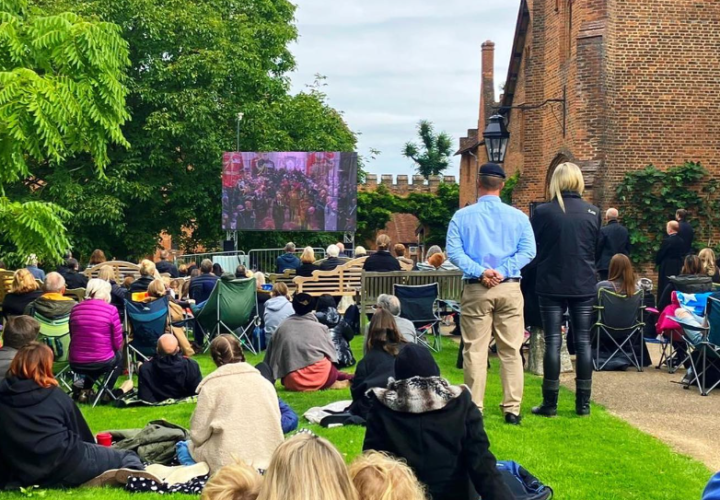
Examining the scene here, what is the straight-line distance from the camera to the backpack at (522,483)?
5.21 metres

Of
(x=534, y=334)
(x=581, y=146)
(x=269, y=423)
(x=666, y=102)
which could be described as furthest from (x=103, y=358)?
(x=666, y=102)

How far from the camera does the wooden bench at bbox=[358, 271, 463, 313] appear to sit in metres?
13.7

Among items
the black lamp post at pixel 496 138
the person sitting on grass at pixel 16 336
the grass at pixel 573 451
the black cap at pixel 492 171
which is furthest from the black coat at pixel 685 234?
the person sitting on grass at pixel 16 336

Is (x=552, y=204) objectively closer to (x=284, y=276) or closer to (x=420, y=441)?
(x=420, y=441)

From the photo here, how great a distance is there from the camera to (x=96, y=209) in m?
27.4

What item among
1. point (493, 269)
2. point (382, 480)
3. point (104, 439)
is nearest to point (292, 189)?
point (493, 269)

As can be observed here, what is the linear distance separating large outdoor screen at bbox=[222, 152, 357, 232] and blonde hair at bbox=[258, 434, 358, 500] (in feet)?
74.2

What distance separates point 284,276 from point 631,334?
7813 millimetres

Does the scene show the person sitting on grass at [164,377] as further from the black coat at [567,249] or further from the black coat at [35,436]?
the black coat at [567,249]

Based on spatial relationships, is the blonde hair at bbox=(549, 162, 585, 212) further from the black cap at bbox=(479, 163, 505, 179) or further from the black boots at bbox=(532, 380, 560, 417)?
the black boots at bbox=(532, 380, 560, 417)

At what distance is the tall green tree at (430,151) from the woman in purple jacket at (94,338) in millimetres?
65260

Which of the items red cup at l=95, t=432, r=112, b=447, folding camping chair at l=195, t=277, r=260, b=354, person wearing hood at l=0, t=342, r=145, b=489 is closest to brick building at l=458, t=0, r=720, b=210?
folding camping chair at l=195, t=277, r=260, b=354

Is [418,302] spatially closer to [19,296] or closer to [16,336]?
[19,296]

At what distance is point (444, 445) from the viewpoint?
4453 mm
